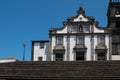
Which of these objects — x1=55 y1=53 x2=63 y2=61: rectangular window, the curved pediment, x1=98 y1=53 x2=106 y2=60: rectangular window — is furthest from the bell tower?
x1=55 y1=53 x2=63 y2=61: rectangular window

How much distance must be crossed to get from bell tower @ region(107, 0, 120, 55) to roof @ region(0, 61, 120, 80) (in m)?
23.6

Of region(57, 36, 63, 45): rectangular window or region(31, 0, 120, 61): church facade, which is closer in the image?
region(31, 0, 120, 61): church facade

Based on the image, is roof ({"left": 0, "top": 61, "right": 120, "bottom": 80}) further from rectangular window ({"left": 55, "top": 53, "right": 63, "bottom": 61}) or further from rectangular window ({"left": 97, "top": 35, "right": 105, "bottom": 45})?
rectangular window ({"left": 97, "top": 35, "right": 105, "bottom": 45})

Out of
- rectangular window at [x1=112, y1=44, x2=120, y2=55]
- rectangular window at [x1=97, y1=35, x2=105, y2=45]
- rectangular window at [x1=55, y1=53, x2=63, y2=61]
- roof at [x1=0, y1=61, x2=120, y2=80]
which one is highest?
rectangular window at [x1=97, y1=35, x2=105, y2=45]

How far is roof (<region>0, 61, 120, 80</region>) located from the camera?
25.6 m

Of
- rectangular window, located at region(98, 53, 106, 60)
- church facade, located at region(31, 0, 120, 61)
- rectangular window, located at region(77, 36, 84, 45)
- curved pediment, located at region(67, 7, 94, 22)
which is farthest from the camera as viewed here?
curved pediment, located at region(67, 7, 94, 22)

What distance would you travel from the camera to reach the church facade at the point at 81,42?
5075cm

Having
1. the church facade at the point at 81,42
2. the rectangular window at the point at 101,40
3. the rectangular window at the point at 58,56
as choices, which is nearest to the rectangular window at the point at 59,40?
the church facade at the point at 81,42

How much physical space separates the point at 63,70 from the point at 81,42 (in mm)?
25246

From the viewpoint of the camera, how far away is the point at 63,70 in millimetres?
26781

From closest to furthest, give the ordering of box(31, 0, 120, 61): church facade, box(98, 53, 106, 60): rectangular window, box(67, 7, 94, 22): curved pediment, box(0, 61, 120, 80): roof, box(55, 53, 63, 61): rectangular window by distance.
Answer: box(0, 61, 120, 80): roof, box(98, 53, 106, 60): rectangular window, box(31, 0, 120, 61): church facade, box(55, 53, 63, 61): rectangular window, box(67, 7, 94, 22): curved pediment

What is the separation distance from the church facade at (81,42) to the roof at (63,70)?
21.5m

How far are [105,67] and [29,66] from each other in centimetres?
654

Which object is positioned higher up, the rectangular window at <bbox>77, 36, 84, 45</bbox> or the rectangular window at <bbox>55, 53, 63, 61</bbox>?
the rectangular window at <bbox>77, 36, 84, 45</bbox>
